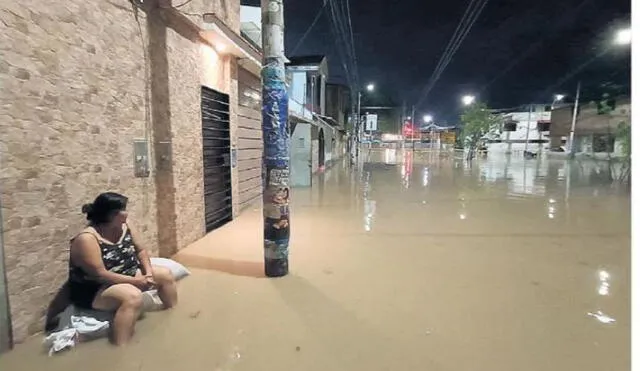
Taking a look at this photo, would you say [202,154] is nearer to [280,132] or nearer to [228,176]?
[228,176]

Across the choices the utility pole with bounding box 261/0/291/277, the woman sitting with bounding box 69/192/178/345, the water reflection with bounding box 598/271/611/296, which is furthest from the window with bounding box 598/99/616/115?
the woman sitting with bounding box 69/192/178/345

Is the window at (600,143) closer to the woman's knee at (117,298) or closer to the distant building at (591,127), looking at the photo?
the distant building at (591,127)

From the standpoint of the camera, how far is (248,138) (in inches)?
385

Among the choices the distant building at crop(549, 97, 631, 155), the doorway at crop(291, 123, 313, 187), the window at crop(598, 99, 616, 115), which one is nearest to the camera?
the doorway at crop(291, 123, 313, 187)

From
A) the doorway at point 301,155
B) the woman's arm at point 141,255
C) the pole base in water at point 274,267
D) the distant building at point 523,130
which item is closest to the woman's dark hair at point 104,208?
the woman's arm at point 141,255

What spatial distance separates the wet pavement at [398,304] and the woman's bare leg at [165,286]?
15 cm

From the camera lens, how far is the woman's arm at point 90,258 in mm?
3166

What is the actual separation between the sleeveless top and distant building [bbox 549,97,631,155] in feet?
92.8

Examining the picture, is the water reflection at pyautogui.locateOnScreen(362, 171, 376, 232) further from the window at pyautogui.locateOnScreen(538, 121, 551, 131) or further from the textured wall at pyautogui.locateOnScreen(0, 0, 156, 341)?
the window at pyautogui.locateOnScreen(538, 121, 551, 131)

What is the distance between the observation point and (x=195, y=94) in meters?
6.24

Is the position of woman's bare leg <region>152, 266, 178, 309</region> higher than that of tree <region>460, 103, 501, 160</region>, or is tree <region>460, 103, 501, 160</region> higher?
tree <region>460, 103, 501, 160</region>

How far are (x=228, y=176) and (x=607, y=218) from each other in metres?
7.55

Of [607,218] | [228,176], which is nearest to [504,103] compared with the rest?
[607,218]

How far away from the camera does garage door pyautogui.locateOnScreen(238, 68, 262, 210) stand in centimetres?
920
